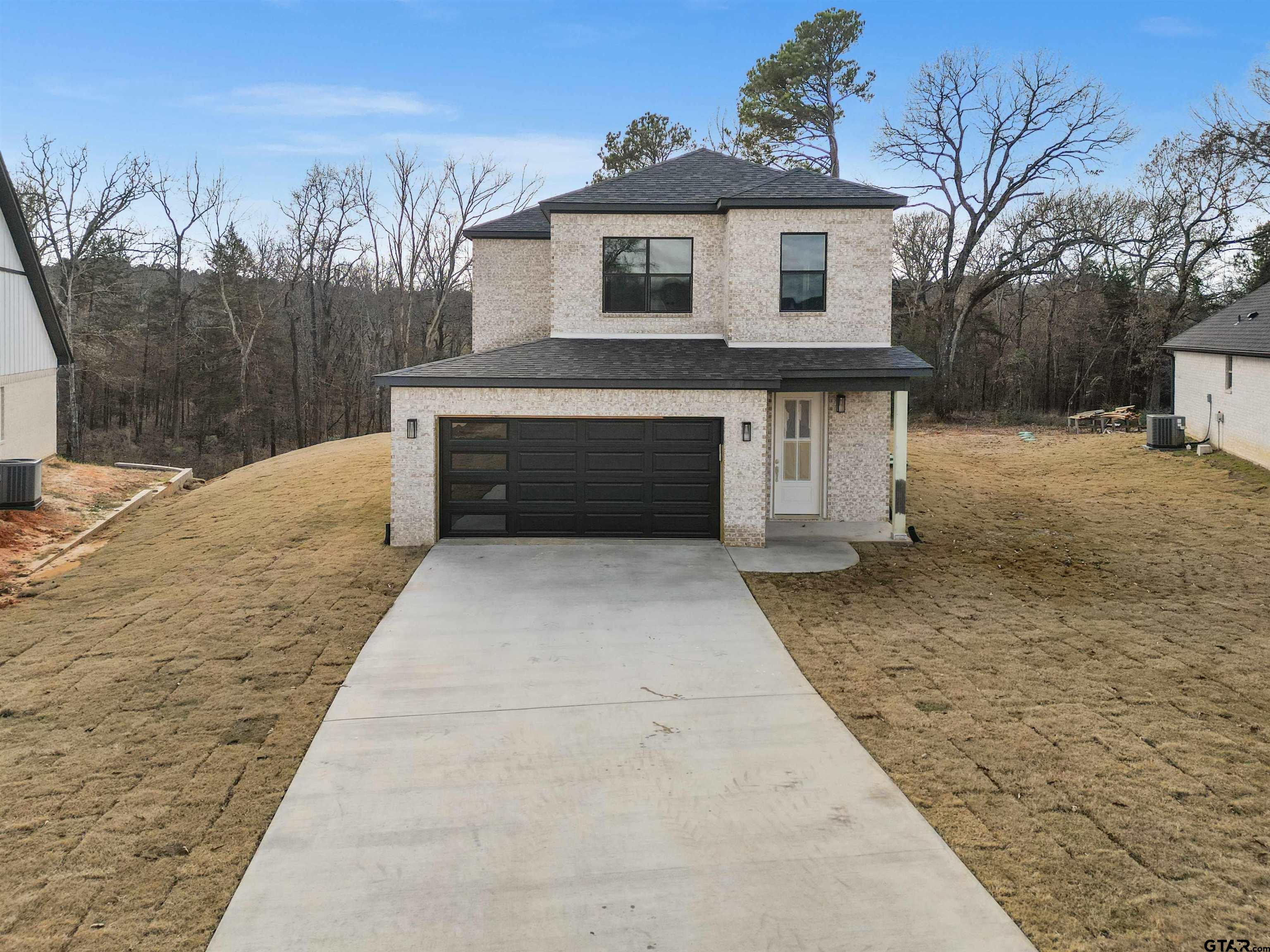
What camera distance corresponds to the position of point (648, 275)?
1580 centimetres

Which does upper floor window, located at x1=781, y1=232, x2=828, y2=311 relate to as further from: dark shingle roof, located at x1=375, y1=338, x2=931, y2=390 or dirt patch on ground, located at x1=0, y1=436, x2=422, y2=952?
dirt patch on ground, located at x1=0, y1=436, x2=422, y2=952

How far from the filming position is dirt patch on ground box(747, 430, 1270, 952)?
188 inches

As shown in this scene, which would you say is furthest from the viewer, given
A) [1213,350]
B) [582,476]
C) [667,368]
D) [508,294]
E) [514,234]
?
[1213,350]

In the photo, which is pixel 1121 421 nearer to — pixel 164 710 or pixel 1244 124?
pixel 1244 124

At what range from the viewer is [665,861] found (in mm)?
5055

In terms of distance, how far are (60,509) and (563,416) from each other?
10251 millimetres

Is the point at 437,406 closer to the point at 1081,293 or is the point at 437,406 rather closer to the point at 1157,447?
the point at 1157,447

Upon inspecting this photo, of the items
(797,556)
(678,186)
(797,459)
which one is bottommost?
(797,556)

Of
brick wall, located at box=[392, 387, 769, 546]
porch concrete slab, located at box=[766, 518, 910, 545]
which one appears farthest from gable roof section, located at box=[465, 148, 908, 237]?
porch concrete slab, located at box=[766, 518, 910, 545]

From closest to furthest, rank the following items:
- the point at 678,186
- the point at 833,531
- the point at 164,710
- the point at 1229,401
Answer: the point at 164,710
the point at 833,531
the point at 678,186
the point at 1229,401

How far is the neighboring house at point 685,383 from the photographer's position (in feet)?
43.9

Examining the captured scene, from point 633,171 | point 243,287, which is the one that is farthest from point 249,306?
point 633,171

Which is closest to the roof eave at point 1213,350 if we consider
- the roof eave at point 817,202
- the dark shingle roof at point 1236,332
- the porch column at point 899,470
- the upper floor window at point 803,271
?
the dark shingle roof at point 1236,332

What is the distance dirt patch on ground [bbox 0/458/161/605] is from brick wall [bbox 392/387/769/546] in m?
5.34
